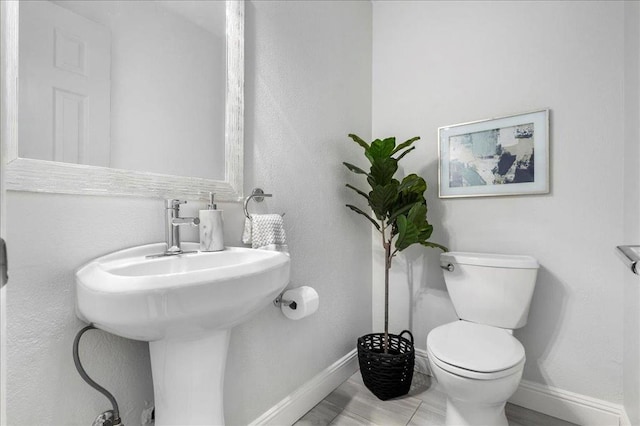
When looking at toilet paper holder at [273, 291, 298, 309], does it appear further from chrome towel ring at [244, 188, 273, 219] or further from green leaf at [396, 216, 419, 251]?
green leaf at [396, 216, 419, 251]

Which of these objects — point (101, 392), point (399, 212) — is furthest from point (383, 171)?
point (101, 392)

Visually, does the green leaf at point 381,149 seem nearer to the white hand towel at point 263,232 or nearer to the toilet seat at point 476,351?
the white hand towel at point 263,232

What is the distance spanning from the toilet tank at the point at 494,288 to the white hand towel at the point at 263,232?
98 centimetres

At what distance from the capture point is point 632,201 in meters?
1.27

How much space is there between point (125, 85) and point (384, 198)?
48.8 inches

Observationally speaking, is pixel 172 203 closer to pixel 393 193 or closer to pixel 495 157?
pixel 393 193

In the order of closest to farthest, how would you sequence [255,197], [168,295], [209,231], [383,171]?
[168,295] < [209,231] < [255,197] < [383,171]

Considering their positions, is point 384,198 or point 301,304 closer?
point 301,304

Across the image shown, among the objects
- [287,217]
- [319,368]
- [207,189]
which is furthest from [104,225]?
[319,368]

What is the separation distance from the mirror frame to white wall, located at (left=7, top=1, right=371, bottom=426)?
3 cm

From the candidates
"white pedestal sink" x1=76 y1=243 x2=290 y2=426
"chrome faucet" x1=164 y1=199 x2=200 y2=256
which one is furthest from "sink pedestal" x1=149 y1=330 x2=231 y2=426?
"chrome faucet" x1=164 y1=199 x2=200 y2=256

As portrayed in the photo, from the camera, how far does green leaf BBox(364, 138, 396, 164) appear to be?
1662 mm

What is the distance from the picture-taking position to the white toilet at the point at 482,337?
111 cm

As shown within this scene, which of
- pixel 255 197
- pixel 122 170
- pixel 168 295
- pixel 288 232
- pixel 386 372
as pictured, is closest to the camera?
pixel 168 295
